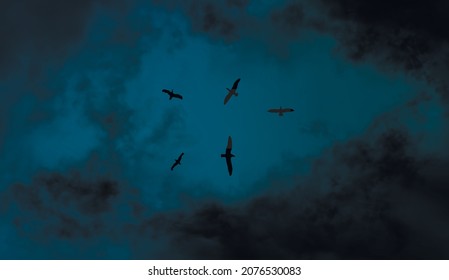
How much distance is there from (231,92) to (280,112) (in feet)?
44.2

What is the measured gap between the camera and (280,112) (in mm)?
133750
